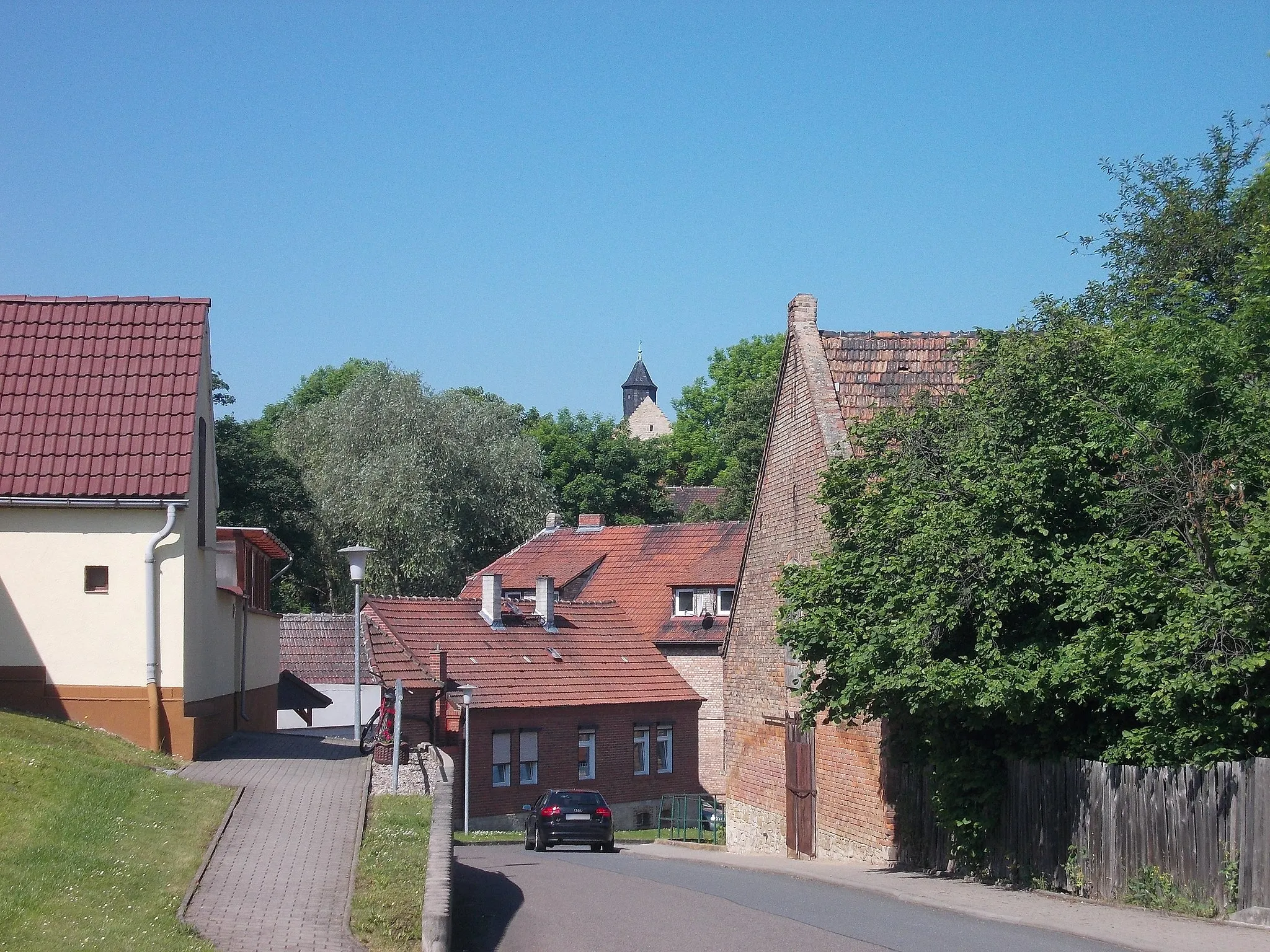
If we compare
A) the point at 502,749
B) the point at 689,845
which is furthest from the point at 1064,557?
the point at 502,749

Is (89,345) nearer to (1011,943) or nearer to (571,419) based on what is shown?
(1011,943)

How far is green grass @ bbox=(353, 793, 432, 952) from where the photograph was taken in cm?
1106

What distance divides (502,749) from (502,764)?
1.37 ft

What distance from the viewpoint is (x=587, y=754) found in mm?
38938

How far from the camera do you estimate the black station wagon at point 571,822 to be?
91.5ft

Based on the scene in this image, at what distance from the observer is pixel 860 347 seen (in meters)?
23.7

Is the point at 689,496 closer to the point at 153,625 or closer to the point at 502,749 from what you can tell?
the point at 502,749

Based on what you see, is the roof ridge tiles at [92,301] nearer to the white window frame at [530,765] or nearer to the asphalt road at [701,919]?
the asphalt road at [701,919]

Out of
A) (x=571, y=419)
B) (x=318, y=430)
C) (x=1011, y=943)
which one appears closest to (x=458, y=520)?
(x=318, y=430)

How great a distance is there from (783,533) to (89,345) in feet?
39.7

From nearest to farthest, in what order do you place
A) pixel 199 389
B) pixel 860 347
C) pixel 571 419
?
pixel 199 389, pixel 860 347, pixel 571 419

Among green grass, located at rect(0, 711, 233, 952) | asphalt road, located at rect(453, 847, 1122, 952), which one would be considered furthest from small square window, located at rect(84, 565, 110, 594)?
asphalt road, located at rect(453, 847, 1122, 952)

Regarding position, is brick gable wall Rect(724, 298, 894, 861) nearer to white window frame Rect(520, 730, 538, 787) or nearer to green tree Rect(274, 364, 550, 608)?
white window frame Rect(520, 730, 538, 787)

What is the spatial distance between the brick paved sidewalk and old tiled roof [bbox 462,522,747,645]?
24547 millimetres
